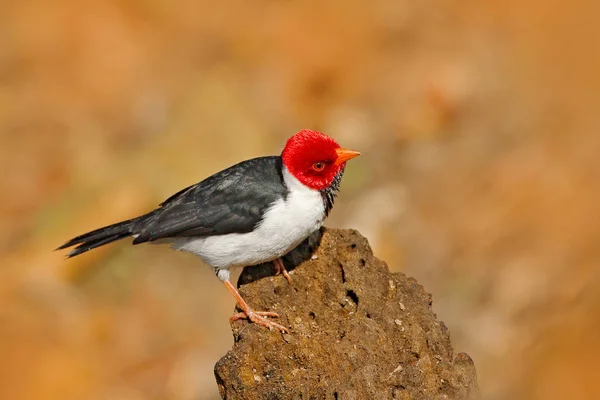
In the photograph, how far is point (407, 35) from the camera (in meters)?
13.3

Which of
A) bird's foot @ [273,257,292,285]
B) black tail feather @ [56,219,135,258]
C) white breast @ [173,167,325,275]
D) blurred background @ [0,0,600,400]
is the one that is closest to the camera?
white breast @ [173,167,325,275]

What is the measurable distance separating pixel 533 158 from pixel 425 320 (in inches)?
229

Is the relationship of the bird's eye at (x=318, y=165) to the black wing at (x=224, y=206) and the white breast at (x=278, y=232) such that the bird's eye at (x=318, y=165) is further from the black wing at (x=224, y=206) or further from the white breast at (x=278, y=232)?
the black wing at (x=224, y=206)

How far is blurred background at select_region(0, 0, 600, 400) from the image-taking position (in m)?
9.62

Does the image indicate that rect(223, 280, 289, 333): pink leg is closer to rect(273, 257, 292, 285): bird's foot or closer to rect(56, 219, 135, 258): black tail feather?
rect(273, 257, 292, 285): bird's foot

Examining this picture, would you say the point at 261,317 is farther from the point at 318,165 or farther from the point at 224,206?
the point at 318,165

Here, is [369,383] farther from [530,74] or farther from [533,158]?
[530,74]

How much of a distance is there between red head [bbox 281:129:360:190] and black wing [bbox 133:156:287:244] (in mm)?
245

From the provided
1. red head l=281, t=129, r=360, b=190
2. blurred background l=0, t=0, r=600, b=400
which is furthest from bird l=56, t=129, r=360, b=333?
blurred background l=0, t=0, r=600, b=400

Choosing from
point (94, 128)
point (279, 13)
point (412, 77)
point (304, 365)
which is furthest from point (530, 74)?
point (304, 365)

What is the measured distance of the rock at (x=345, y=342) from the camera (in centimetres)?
536

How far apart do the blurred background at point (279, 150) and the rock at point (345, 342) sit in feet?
7.69

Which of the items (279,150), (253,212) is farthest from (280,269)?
(279,150)

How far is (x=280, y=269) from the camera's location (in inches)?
257
